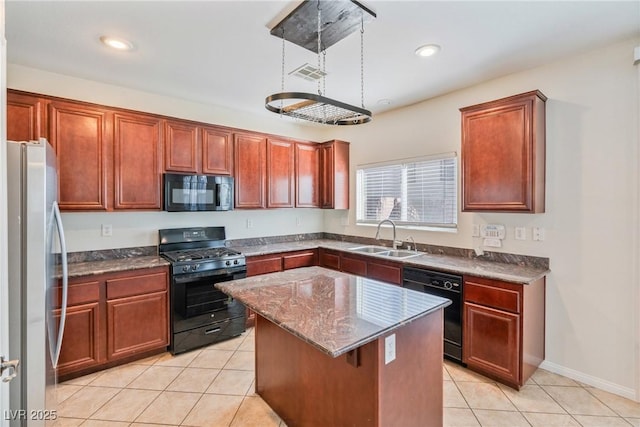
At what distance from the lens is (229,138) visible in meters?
3.71

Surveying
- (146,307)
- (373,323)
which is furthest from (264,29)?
(146,307)

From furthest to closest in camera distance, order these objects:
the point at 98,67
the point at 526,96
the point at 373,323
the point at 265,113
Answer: the point at 265,113 → the point at 98,67 → the point at 526,96 → the point at 373,323

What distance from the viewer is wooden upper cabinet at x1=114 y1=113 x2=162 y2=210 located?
299 cm

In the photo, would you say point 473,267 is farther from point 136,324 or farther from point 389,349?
point 136,324

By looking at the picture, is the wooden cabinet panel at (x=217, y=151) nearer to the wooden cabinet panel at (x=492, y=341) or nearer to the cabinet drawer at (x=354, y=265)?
the cabinet drawer at (x=354, y=265)

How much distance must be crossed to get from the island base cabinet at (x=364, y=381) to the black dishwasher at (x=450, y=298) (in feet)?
3.15

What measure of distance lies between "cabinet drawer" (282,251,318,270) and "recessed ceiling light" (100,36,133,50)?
2592 millimetres

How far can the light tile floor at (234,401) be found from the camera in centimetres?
212

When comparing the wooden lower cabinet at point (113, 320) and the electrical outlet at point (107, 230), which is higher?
the electrical outlet at point (107, 230)

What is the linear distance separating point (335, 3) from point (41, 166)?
6.10 feet

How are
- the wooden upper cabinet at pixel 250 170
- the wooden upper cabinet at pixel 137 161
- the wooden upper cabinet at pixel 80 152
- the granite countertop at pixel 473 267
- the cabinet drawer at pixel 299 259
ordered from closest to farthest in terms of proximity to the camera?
1. the granite countertop at pixel 473 267
2. the wooden upper cabinet at pixel 80 152
3. the wooden upper cabinet at pixel 137 161
4. the wooden upper cabinet at pixel 250 170
5. the cabinet drawer at pixel 299 259

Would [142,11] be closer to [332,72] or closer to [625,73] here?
[332,72]

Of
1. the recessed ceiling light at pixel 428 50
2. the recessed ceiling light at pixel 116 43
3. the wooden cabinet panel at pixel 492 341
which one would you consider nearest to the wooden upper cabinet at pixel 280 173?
the recessed ceiling light at pixel 116 43

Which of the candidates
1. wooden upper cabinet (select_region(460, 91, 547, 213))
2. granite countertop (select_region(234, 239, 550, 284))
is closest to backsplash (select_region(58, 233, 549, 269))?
granite countertop (select_region(234, 239, 550, 284))
